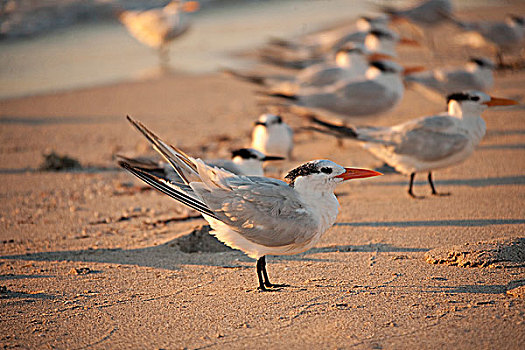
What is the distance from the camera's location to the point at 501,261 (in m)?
3.44

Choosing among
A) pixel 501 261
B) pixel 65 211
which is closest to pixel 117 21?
pixel 65 211

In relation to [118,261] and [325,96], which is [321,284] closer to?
[118,261]

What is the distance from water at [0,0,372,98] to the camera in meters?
11.7

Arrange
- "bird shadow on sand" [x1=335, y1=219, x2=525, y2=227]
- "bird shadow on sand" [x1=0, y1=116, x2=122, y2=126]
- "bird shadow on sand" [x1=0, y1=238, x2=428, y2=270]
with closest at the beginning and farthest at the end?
"bird shadow on sand" [x1=0, y1=238, x2=428, y2=270] → "bird shadow on sand" [x1=335, y1=219, x2=525, y2=227] → "bird shadow on sand" [x1=0, y1=116, x2=122, y2=126]

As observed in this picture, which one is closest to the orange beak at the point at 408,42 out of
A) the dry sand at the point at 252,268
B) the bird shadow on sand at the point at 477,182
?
the dry sand at the point at 252,268

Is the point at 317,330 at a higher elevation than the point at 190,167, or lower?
lower

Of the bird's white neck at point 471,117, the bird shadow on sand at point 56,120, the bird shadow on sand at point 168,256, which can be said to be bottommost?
the bird shadow on sand at point 56,120

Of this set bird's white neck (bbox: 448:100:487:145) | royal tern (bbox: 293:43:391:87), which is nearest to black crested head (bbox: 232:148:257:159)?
bird's white neck (bbox: 448:100:487:145)

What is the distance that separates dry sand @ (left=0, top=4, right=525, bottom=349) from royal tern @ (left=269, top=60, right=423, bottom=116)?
1.69 feet

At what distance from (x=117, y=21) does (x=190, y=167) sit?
16.5 meters

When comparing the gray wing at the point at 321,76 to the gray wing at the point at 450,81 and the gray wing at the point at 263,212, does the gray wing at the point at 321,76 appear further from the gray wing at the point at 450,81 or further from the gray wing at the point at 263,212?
the gray wing at the point at 263,212

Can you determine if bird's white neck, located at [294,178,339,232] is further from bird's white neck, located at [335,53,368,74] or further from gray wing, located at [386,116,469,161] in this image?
bird's white neck, located at [335,53,368,74]

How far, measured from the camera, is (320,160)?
3346 millimetres

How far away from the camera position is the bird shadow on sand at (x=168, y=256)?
12.9 feet
